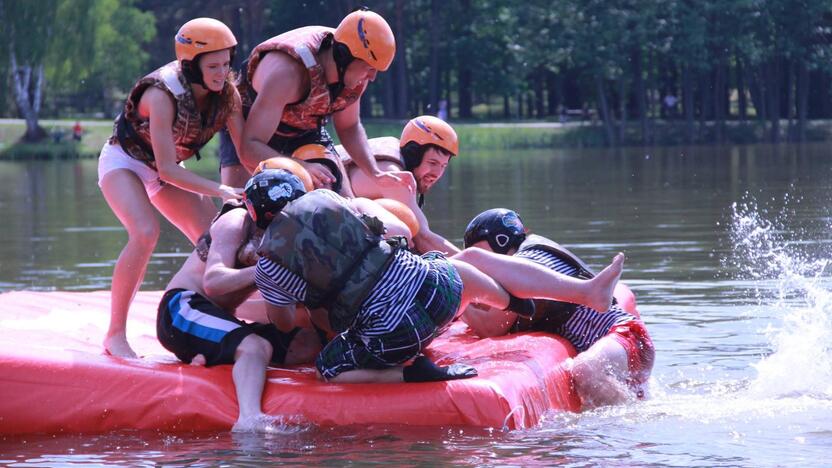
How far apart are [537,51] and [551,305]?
157 ft

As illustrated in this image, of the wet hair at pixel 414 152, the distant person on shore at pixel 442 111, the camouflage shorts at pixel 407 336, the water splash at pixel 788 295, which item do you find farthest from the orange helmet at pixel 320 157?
the distant person on shore at pixel 442 111

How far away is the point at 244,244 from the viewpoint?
6918mm

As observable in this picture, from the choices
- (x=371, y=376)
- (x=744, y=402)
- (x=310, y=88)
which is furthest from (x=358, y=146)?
(x=744, y=402)

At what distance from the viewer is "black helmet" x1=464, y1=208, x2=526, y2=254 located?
7793 mm

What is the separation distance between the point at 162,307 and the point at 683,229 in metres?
11.0

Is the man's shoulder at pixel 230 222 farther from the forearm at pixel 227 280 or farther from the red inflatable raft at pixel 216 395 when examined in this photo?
the red inflatable raft at pixel 216 395

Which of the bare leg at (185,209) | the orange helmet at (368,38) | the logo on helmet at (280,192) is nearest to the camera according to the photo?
the logo on helmet at (280,192)

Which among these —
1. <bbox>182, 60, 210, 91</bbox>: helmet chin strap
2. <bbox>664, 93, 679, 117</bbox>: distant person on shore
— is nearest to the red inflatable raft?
<bbox>182, 60, 210, 91</bbox>: helmet chin strap

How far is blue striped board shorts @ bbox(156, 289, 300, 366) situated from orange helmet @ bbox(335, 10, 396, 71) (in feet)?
5.45

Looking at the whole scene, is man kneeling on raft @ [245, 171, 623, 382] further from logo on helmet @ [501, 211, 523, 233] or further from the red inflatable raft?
logo on helmet @ [501, 211, 523, 233]

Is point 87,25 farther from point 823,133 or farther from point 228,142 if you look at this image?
point 228,142

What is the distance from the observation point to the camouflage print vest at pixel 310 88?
7871mm

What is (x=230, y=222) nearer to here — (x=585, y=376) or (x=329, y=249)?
(x=329, y=249)

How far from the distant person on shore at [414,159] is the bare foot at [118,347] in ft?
6.11
